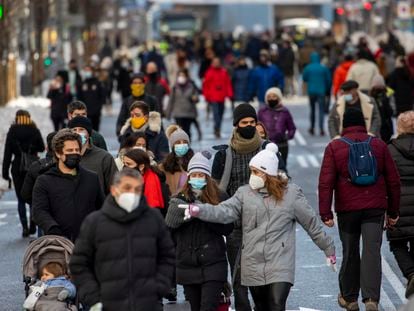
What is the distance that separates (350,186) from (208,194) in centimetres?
171

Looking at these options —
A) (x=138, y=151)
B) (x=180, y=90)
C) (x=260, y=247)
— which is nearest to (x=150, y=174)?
(x=138, y=151)

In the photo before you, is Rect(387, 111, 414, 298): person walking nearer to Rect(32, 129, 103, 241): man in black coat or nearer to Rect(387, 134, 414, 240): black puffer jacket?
Rect(387, 134, 414, 240): black puffer jacket

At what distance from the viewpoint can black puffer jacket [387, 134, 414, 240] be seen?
14352mm

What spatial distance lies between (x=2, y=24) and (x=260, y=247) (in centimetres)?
2938

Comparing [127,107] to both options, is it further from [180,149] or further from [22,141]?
[180,149]

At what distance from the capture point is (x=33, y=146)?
1961 centimetres

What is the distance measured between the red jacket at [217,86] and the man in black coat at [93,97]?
209 cm

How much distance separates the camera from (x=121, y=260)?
9.92m

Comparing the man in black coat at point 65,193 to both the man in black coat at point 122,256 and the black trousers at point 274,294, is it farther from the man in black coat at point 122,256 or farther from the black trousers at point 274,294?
the man in black coat at point 122,256

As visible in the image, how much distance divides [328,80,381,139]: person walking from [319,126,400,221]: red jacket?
6717 mm

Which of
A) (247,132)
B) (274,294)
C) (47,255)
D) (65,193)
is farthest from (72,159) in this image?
(247,132)

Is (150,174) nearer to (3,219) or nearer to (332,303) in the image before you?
(332,303)

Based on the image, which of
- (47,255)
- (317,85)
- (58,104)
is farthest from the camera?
(317,85)

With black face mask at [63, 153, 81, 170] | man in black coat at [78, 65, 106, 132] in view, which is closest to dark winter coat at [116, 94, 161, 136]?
black face mask at [63, 153, 81, 170]
